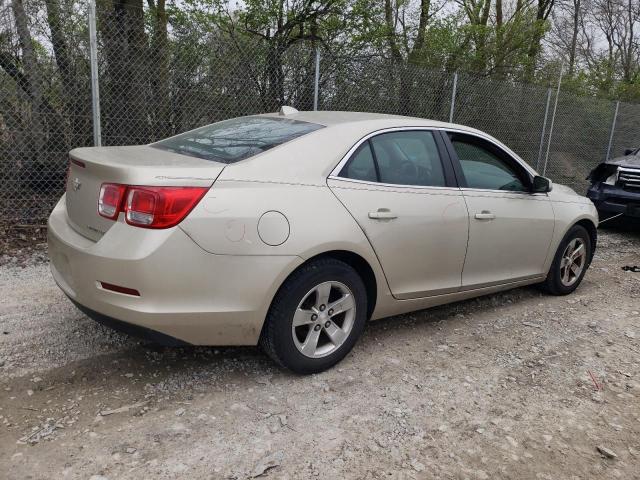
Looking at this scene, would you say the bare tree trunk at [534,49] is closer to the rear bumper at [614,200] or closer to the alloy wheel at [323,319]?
the rear bumper at [614,200]

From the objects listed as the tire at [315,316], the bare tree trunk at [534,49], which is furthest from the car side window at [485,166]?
the bare tree trunk at [534,49]

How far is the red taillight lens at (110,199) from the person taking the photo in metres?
2.72

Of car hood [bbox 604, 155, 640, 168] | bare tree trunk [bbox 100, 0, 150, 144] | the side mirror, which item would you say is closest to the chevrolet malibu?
the side mirror

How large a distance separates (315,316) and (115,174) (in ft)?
4.31

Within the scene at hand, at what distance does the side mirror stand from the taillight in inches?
114

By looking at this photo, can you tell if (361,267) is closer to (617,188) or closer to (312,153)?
(312,153)

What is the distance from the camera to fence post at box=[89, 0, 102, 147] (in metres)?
5.32

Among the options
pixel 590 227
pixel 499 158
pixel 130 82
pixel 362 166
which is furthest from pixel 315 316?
pixel 130 82

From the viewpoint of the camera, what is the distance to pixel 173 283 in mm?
2645

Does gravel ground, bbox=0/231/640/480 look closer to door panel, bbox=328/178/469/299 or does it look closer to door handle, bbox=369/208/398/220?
door panel, bbox=328/178/469/299

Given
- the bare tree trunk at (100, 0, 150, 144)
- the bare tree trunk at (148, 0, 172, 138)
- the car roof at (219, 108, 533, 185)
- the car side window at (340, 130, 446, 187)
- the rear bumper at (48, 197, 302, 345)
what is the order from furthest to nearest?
the bare tree trunk at (148, 0, 172, 138)
the bare tree trunk at (100, 0, 150, 144)
the car side window at (340, 130, 446, 187)
the car roof at (219, 108, 533, 185)
the rear bumper at (48, 197, 302, 345)

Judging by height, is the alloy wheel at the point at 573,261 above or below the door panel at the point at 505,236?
below

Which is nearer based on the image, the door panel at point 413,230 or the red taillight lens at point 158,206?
the red taillight lens at point 158,206

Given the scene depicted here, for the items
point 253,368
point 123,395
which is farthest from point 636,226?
point 123,395
